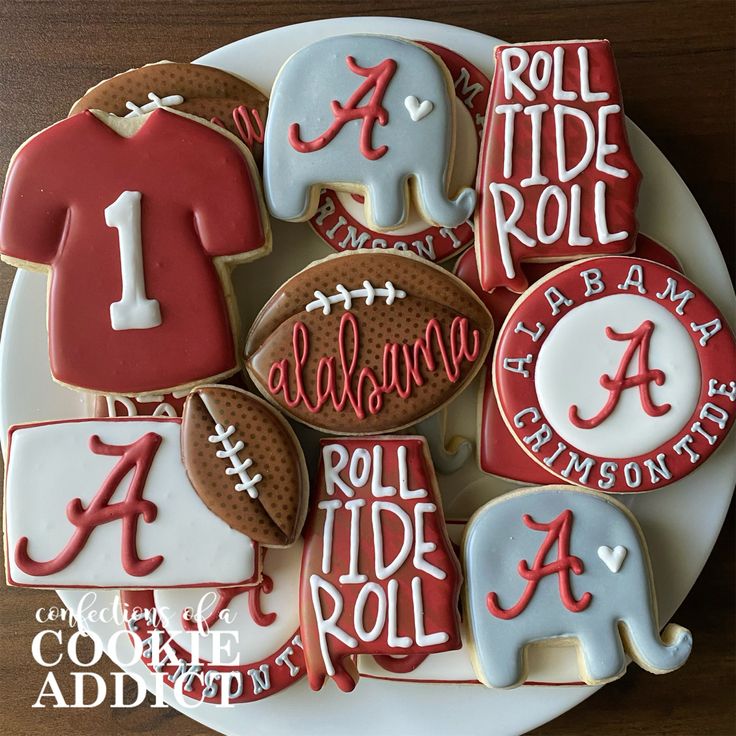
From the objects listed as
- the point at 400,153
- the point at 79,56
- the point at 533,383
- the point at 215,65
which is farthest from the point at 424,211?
the point at 79,56

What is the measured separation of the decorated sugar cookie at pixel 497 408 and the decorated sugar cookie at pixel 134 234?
18.2 inches

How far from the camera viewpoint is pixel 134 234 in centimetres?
132

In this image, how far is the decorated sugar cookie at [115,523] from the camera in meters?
1.32

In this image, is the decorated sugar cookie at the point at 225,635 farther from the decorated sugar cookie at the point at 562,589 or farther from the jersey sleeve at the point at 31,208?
the jersey sleeve at the point at 31,208

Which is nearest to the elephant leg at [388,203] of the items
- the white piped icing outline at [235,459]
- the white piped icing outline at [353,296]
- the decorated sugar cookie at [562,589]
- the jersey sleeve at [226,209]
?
the white piped icing outline at [353,296]

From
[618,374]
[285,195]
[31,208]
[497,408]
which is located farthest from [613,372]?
[31,208]

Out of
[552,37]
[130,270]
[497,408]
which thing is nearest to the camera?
[130,270]

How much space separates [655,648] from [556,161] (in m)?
0.94

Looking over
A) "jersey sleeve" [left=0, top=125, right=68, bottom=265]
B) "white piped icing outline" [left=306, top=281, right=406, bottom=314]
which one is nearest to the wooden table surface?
"jersey sleeve" [left=0, top=125, right=68, bottom=265]

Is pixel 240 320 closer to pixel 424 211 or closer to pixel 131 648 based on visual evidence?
pixel 424 211

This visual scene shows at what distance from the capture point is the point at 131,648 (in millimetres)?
1435

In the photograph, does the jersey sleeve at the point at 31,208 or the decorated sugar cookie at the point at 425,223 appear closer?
the jersey sleeve at the point at 31,208

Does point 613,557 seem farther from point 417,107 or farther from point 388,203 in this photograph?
point 417,107

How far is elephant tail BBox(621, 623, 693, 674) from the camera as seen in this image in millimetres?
1347
